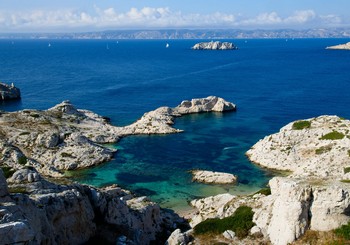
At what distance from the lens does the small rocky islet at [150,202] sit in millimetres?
28109

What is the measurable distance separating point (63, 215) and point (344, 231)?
20.3 meters

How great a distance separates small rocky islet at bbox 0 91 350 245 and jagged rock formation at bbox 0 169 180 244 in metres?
0.06

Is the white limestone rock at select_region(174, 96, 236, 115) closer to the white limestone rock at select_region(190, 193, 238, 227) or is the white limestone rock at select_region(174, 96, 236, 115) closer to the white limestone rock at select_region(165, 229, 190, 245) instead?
the white limestone rock at select_region(190, 193, 238, 227)

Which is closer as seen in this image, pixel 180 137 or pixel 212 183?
pixel 212 183

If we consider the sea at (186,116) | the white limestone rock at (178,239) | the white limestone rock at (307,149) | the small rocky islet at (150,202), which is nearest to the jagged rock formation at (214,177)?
the sea at (186,116)

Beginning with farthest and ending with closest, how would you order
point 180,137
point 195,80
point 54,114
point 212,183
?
point 195,80, point 54,114, point 180,137, point 212,183

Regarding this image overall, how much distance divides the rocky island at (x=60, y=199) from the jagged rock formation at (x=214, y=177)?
48.9ft

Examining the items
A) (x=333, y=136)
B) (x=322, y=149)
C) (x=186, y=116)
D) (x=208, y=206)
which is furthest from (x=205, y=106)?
(x=208, y=206)

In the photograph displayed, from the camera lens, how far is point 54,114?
91.9 metres

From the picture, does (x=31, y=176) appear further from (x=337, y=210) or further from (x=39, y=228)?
(x=337, y=210)

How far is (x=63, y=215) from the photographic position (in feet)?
96.1

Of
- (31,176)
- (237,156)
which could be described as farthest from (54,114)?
(31,176)

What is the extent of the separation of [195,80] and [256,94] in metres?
38.0

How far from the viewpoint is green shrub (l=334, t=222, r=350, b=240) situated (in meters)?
28.6
